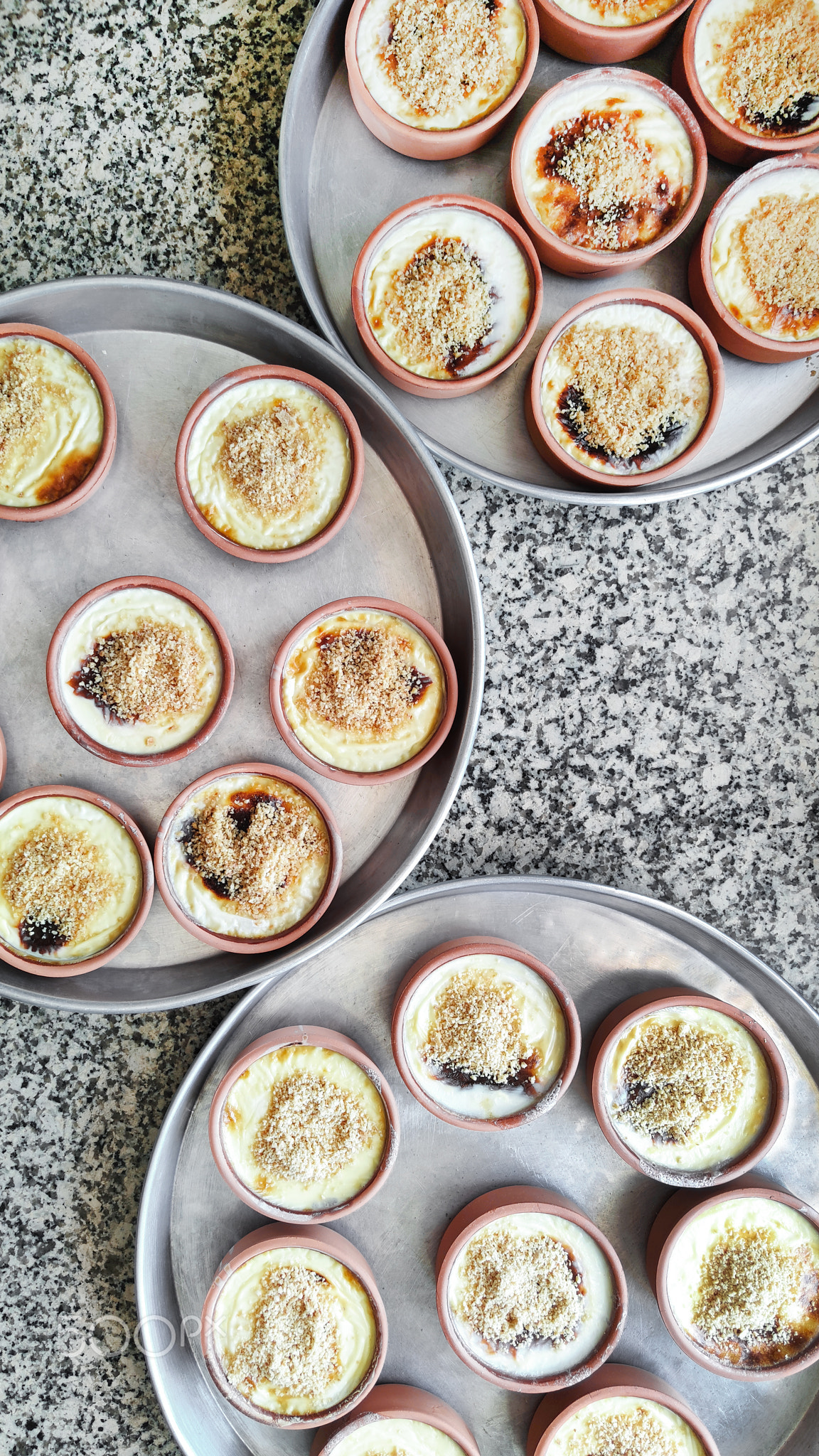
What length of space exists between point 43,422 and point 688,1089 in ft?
4.98

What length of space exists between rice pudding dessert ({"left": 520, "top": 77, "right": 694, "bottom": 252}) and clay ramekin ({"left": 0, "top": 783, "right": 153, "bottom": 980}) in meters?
1.21

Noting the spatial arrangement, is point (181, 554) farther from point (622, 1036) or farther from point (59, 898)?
point (622, 1036)

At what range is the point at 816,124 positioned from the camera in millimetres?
1416

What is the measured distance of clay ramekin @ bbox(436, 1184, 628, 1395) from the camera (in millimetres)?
1362

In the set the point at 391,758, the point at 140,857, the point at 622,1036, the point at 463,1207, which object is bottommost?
the point at 463,1207

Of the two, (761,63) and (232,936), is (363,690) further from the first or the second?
(761,63)

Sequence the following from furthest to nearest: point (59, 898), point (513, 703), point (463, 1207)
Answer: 1. point (513, 703)
2. point (463, 1207)
3. point (59, 898)

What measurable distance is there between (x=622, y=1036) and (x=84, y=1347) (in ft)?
3.77

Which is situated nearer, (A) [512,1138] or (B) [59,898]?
(B) [59,898]

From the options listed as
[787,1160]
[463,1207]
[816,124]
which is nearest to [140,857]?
[463,1207]

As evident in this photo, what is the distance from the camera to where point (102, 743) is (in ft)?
4.44

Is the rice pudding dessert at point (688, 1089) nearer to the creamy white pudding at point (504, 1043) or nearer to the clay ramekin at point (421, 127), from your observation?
the creamy white pudding at point (504, 1043)

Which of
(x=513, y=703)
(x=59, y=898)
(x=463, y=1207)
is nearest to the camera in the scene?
(x=59, y=898)

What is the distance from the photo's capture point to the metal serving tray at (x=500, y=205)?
1.42 m
